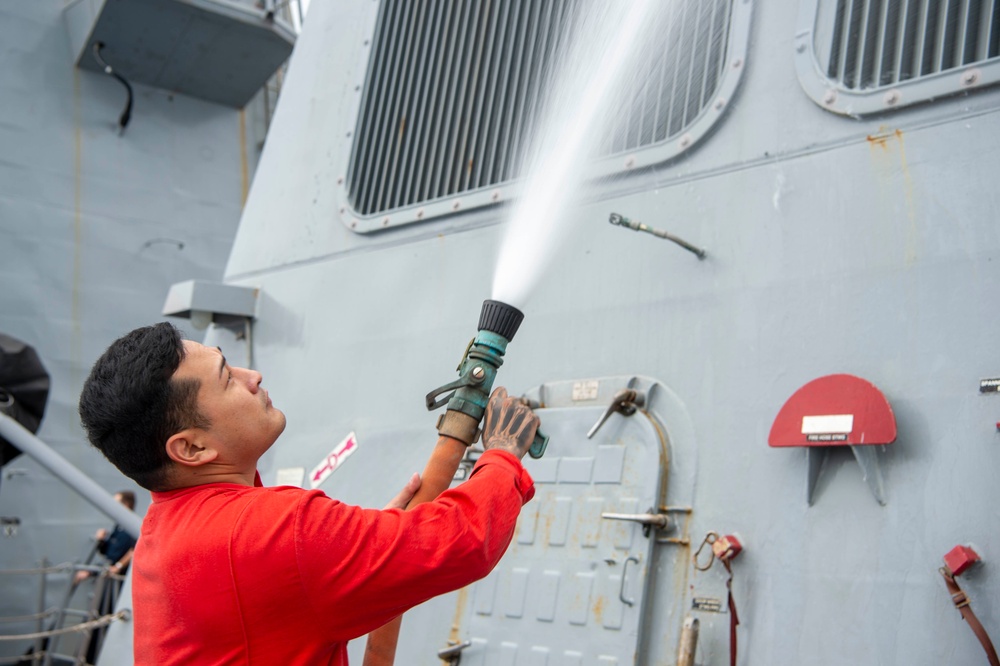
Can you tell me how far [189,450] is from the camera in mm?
1829

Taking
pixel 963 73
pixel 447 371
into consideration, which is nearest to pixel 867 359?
pixel 963 73

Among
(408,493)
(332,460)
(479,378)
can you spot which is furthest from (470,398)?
(332,460)

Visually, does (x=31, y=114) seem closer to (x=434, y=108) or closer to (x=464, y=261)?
(x=434, y=108)

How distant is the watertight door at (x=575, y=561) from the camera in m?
2.69

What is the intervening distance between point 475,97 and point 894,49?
1575mm

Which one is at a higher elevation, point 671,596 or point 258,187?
point 258,187

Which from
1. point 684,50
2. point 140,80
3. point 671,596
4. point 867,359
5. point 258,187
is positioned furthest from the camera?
point 140,80

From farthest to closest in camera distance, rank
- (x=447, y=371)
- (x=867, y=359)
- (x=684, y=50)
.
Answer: (x=447, y=371) → (x=684, y=50) → (x=867, y=359)

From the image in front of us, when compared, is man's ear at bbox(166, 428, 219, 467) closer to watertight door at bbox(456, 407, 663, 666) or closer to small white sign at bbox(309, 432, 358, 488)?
watertight door at bbox(456, 407, 663, 666)

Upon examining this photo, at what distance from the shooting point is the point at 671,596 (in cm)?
262

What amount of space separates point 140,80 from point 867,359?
7.25 metres

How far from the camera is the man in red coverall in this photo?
166cm

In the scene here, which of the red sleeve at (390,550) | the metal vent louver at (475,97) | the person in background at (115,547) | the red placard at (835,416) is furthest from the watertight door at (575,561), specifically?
the person in background at (115,547)

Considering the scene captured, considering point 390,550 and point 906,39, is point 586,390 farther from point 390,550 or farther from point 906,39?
point 390,550
